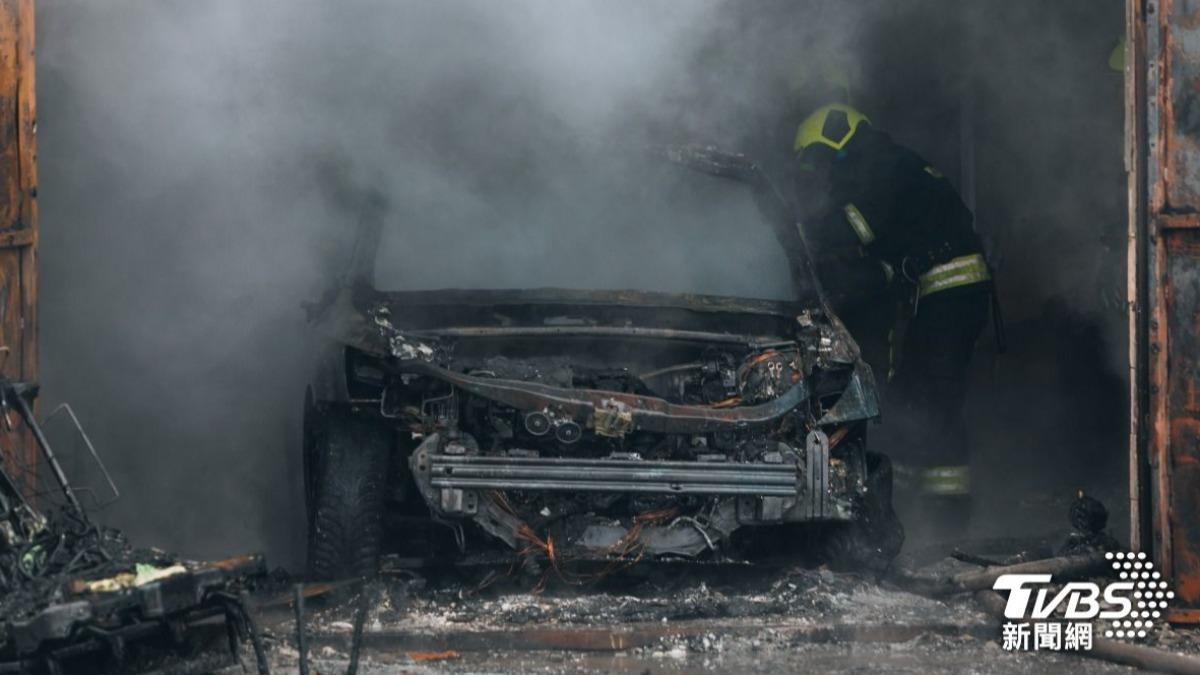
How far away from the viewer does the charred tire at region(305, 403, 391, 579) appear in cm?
669

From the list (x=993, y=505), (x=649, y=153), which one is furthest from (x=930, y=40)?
(x=649, y=153)

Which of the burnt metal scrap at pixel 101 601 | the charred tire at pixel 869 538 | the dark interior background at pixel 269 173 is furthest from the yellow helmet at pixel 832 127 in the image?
the burnt metal scrap at pixel 101 601

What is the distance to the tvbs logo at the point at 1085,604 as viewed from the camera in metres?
6.42

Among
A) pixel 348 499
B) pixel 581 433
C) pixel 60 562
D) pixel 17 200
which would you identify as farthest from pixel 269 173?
pixel 60 562

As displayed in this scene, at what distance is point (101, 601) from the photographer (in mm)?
5070

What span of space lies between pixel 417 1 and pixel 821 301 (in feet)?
9.31

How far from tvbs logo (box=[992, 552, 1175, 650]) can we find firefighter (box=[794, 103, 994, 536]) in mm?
1911

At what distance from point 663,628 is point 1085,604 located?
174 cm

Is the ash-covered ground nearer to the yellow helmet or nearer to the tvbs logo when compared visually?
the tvbs logo

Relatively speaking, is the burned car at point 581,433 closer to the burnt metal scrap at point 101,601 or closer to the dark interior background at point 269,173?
the dark interior background at point 269,173

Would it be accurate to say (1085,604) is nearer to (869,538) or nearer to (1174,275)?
(869,538)

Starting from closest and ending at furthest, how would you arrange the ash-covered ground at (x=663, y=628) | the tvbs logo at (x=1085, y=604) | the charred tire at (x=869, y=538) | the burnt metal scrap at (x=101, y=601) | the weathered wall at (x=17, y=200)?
the burnt metal scrap at (x=101, y=601)
the ash-covered ground at (x=663, y=628)
the tvbs logo at (x=1085, y=604)
the weathered wall at (x=17, y=200)
the charred tire at (x=869, y=538)

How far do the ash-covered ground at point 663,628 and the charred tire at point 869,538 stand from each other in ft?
0.32

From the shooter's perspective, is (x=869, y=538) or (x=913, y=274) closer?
(x=869, y=538)
